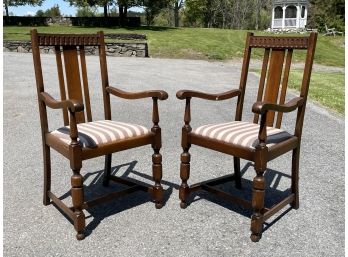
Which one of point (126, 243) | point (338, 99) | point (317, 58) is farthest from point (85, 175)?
point (317, 58)

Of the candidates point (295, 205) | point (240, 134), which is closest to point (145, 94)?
point (240, 134)

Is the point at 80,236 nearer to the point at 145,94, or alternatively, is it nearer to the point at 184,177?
the point at 184,177

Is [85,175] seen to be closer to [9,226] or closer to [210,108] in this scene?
[9,226]

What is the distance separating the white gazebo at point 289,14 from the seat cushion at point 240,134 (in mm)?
34121

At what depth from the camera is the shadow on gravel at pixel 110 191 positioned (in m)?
2.90

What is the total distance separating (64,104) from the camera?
8.13 ft

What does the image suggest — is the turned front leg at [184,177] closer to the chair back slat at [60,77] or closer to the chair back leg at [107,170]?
the chair back leg at [107,170]

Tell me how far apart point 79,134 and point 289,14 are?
122 ft

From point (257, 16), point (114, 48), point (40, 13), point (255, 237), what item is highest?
point (255, 237)

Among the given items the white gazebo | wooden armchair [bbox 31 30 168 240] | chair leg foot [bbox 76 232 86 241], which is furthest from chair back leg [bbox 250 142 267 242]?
the white gazebo

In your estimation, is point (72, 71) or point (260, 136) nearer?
point (260, 136)

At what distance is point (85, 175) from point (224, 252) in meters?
1.69

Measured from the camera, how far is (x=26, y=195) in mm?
3209

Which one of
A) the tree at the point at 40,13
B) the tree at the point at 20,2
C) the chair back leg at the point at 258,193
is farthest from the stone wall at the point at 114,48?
the tree at the point at 40,13
